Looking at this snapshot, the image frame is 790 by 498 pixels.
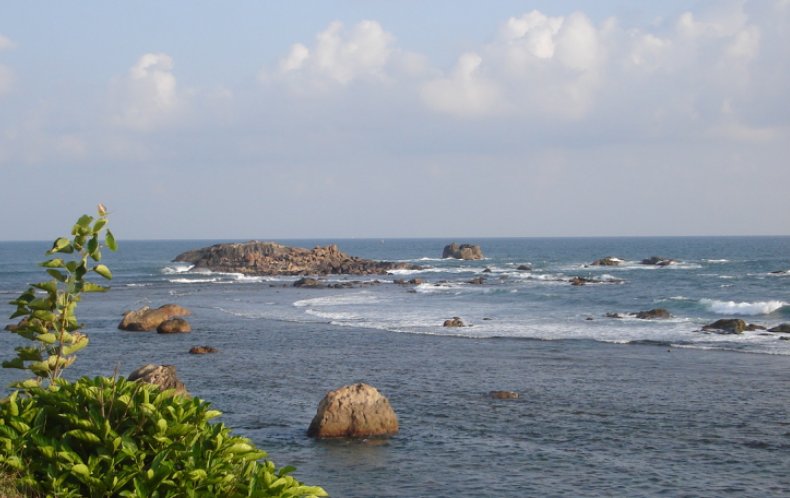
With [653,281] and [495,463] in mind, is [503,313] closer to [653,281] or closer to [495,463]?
[653,281]

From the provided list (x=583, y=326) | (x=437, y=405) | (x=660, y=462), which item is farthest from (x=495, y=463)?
(x=583, y=326)

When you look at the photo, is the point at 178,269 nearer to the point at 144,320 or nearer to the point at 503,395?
the point at 144,320

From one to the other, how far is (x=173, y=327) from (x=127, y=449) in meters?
34.0

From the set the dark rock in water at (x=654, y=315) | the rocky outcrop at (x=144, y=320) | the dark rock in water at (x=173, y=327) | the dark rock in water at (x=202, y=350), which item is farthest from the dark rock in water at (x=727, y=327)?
the rocky outcrop at (x=144, y=320)

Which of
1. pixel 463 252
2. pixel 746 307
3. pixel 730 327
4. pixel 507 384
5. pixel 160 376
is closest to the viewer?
pixel 160 376

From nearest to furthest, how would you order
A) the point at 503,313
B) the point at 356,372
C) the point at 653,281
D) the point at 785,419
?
the point at 785,419
the point at 356,372
the point at 503,313
the point at 653,281

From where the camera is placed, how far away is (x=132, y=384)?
8.37 metres

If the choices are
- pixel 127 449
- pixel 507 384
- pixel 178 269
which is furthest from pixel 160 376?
pixel 178 269

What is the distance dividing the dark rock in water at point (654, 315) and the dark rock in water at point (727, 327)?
5403mm

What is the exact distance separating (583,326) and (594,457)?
87.3 feet

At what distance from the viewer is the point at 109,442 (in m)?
7.47

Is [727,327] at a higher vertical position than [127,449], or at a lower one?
lower

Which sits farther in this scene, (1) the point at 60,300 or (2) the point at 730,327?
(2) the point at 730,327

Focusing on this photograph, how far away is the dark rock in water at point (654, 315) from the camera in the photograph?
46.0 metres
